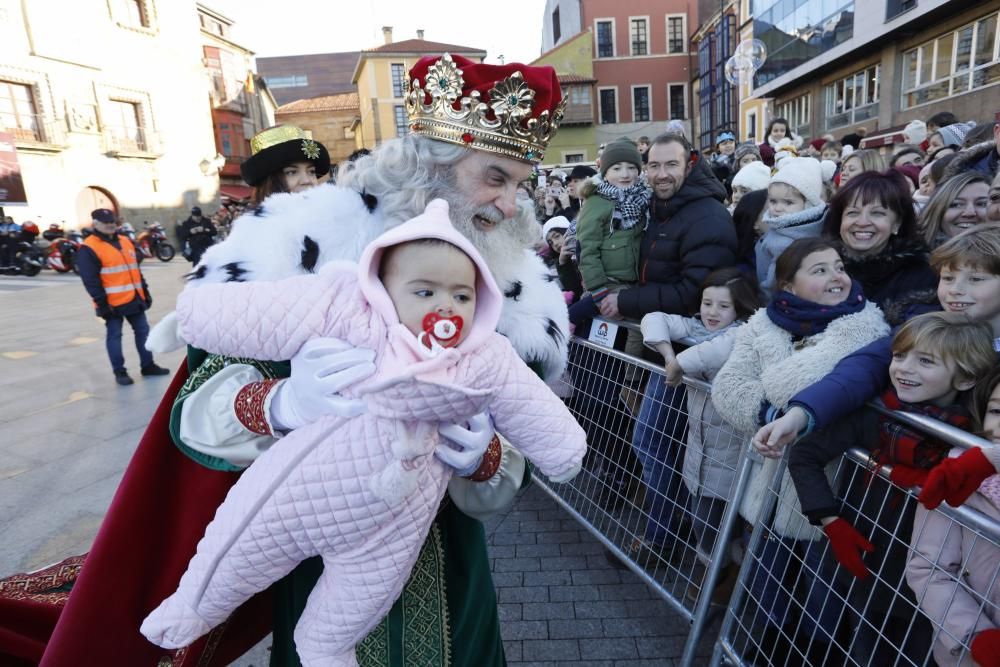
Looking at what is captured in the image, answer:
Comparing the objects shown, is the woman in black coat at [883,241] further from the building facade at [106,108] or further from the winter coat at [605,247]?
the building facade at [106,108]

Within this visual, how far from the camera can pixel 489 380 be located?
45.4 inches

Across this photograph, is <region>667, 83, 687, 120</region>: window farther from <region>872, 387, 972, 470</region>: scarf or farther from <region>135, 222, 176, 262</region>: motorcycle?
<region>872, 387, 972, 470</region>: scarf

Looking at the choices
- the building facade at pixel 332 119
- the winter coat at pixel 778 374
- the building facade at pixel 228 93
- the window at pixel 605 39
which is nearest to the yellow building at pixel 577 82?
the window at pixel 605 39

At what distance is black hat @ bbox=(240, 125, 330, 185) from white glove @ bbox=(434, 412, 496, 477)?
2.20 metres

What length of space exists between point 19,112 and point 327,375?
25502mm

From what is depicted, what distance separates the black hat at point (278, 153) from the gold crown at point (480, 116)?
1.51 meters

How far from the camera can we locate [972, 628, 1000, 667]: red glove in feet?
4.05

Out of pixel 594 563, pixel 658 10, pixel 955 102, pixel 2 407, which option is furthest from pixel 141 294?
pixel 658 10

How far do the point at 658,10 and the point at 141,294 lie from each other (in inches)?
1471

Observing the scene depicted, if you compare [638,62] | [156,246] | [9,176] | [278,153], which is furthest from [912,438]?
[638,62]

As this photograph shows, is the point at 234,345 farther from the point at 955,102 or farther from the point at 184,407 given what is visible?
the point at 955,102

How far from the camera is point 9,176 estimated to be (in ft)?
62.5

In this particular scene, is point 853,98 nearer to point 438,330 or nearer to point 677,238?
point 677,238

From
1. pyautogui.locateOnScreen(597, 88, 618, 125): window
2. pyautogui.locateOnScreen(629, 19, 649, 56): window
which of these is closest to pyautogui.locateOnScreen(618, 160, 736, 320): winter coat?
pyautogui.locateOnScreen(597, 88, 618, 125): window
